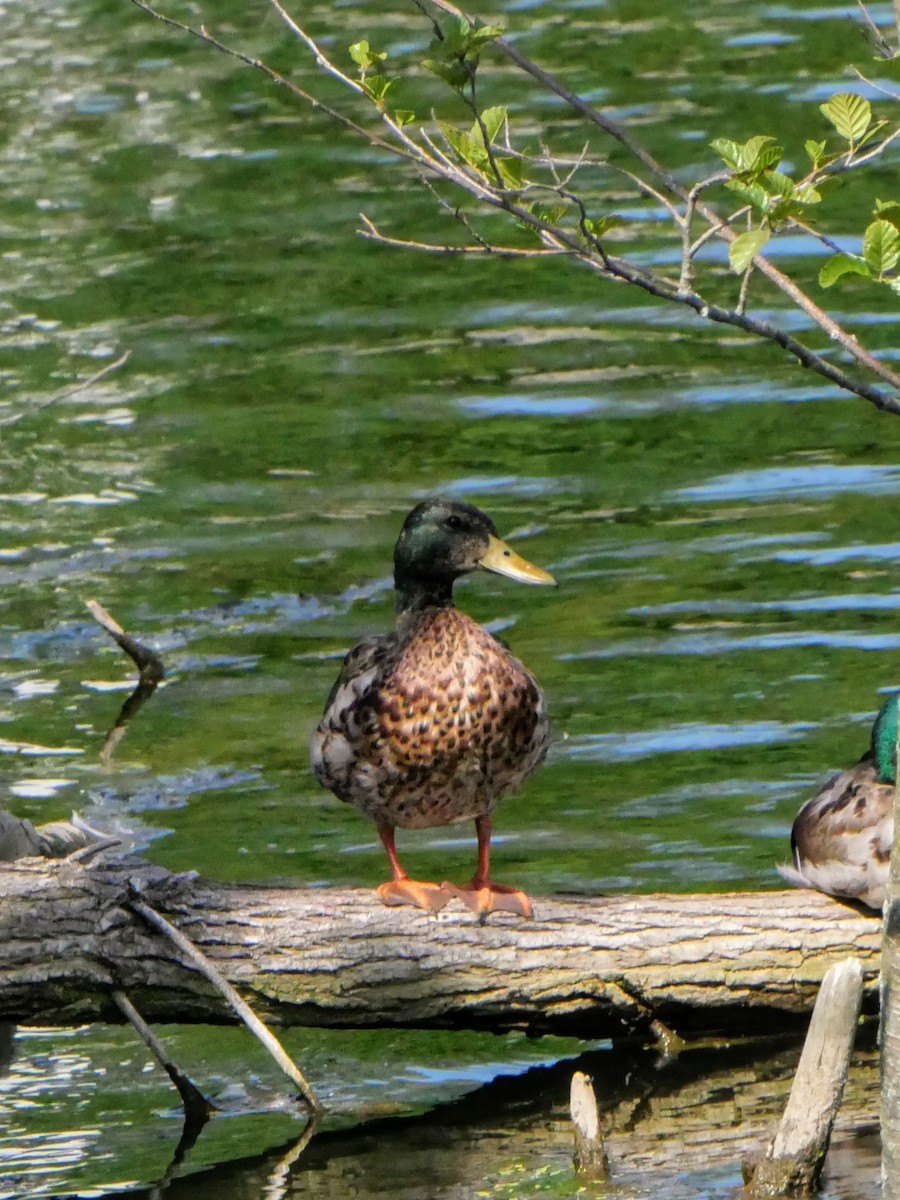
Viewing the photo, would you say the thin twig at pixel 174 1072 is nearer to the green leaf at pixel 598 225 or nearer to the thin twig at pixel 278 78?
the thin twig at pixel 278 78

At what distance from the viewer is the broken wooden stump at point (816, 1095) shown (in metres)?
4.83

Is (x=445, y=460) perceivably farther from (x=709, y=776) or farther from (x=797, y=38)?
(x=797, y=38)

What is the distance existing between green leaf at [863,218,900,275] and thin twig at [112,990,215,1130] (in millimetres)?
3035

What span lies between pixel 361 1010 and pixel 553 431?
6796 millimetres

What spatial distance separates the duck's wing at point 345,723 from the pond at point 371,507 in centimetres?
84

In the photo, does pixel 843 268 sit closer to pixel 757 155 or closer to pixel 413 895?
pixel 757 155

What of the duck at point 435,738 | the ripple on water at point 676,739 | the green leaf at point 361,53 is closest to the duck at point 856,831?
the duck at point 435,738

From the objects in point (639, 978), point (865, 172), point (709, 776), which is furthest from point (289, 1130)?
point (865, 172)

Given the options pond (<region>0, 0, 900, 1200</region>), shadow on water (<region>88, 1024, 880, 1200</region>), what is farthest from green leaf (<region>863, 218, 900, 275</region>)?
pond (<region>0, 0, 900, 1200</region>)

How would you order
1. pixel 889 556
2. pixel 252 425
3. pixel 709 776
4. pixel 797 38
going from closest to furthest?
pixel 709 776
pixel 889 556
pixel 252 425
pixel 797 38

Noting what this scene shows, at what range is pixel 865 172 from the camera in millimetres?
15711

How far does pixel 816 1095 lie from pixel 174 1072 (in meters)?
1.81

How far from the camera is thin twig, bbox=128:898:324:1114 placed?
18.2 feet

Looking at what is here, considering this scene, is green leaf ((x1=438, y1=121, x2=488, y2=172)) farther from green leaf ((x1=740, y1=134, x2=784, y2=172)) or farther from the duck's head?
the duck's head
